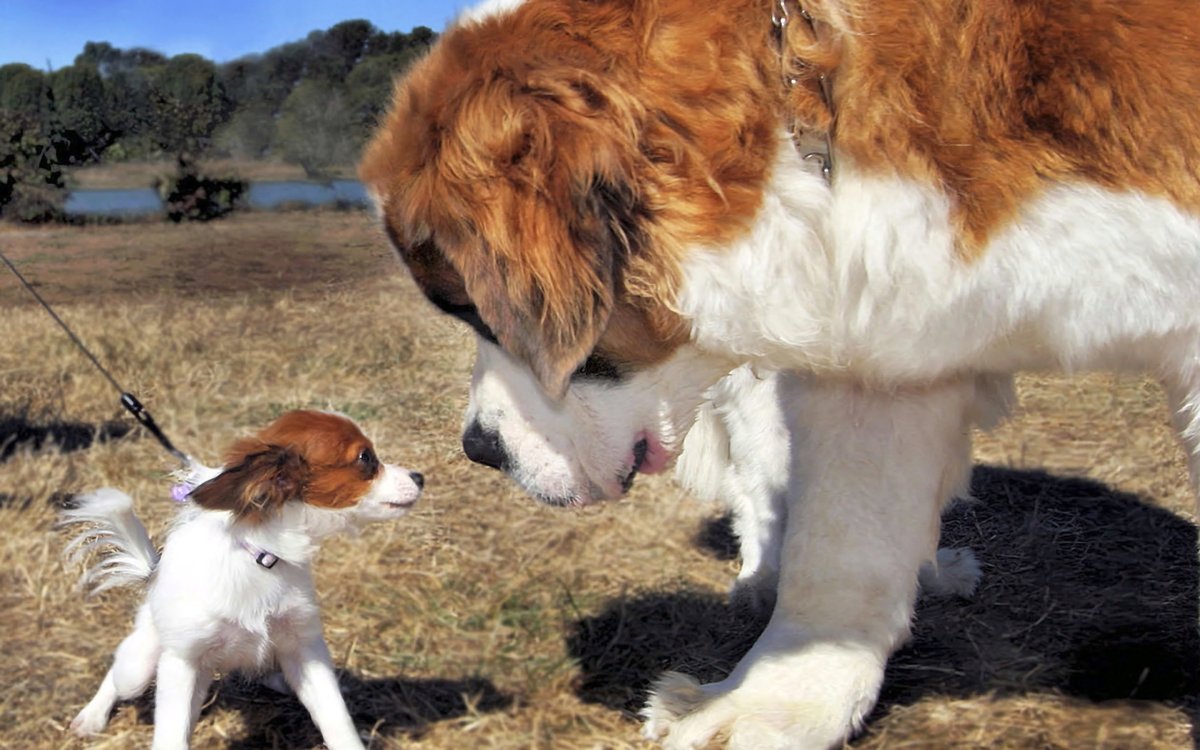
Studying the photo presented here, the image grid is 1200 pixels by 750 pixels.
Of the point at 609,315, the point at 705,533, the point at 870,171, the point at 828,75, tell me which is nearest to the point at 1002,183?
the point at 870,171

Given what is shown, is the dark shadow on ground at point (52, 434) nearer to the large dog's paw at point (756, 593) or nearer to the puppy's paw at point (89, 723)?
the puppy's paw at point (89, 723)

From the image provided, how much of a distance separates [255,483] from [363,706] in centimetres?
69

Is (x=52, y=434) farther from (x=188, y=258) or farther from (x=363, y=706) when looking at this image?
(x=188, y=258)

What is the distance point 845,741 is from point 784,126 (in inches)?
49.7

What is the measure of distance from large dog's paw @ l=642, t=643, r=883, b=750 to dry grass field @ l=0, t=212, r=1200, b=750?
11 cm

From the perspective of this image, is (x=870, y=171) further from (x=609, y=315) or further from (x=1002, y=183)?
(x=609, y=315)

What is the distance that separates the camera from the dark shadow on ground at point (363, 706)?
8.31 feet

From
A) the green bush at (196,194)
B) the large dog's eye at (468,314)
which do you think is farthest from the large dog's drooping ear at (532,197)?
the green bush at (196,194)

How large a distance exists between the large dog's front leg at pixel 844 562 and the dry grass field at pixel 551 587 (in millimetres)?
152

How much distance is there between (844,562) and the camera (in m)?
2.39

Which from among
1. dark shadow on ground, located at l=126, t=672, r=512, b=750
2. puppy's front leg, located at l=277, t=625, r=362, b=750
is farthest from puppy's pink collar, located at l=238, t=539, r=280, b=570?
dark shadow on ground, located at l=126, t=672, r=512, b=750

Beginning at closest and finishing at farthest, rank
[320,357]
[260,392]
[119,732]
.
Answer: [119,732] < [260,392] < [320,357]

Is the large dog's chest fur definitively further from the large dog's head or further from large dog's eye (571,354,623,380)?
large dog's eye (571,354,623,380)

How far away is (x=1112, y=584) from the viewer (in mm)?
3102
